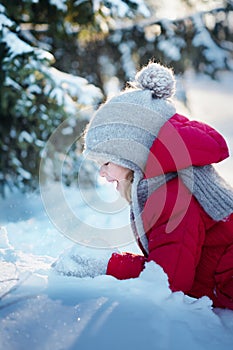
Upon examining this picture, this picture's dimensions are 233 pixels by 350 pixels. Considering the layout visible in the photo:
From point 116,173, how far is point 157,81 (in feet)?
1.48

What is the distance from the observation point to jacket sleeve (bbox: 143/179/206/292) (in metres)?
1.92

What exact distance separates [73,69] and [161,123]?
4.02 meters

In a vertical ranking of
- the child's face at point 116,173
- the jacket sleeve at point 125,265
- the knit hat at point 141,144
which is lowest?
the jacket sleeve at point 125,265

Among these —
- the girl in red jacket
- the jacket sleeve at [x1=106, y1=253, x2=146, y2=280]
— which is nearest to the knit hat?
the girl in red jacket

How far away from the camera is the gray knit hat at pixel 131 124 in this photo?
221cm

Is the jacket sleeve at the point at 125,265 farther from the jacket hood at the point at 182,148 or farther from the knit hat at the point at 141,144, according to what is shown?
the jacket hood at the point at 182,148

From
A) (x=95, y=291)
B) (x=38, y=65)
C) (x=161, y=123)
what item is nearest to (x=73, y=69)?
(x=38, y=65)

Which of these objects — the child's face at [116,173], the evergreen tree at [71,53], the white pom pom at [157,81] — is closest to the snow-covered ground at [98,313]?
the child's face at [116,173]

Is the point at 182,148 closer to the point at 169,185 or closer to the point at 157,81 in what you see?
the point at 169,185

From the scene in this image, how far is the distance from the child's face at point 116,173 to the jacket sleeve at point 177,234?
24 cm

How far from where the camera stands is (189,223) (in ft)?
6.53

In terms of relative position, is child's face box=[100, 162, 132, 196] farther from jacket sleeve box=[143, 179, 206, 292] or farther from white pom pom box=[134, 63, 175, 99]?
white pom pom box=[134, 63, 175, 99]

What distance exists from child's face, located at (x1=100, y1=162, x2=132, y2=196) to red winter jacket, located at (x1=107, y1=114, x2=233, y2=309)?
0.49 feet

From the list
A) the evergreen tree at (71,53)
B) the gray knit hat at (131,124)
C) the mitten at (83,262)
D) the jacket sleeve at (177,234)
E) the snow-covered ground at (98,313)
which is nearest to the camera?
the snow-covered ground at (98,313)
